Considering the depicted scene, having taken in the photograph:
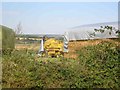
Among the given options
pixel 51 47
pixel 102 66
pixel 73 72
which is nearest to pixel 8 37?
pixel 51 47

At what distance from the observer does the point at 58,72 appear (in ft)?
15.8

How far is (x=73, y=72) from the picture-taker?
4.74 m

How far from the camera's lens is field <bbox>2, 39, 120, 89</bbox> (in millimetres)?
4684

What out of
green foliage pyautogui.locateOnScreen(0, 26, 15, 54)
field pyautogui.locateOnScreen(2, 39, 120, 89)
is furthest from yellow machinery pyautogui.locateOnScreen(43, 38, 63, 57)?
field pyautogui.locateOnScreen(2, 39, 120, 89)

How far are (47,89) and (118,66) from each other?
147 cm

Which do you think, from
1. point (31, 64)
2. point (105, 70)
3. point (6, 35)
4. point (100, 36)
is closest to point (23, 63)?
point (31, 64)

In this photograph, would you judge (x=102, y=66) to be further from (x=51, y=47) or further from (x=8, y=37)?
(x=51, y=47)

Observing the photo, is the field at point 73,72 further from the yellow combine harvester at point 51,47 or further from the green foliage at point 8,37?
the yellow combine harvester at point 51,47

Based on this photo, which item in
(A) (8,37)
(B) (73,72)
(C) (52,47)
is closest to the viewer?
(B) (73,72)

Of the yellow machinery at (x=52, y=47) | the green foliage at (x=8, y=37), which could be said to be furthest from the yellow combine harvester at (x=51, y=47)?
the green foliage at (x=8, y=37)

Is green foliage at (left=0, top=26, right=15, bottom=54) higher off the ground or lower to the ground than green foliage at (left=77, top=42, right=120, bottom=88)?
higher

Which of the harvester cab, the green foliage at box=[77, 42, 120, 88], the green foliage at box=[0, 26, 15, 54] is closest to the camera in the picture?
the green foliage at box=[77, 42, 120, 88]

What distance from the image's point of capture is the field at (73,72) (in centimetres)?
468

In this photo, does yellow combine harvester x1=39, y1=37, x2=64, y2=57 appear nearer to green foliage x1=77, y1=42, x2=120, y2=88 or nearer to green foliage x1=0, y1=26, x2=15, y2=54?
green foliage x1=0, y1=26, x2=15, y2=54
